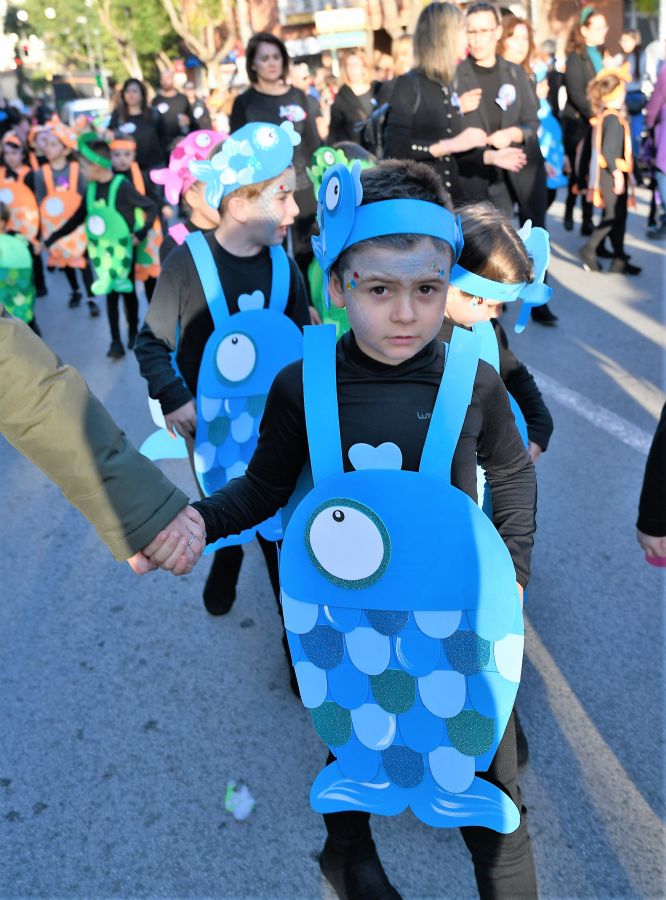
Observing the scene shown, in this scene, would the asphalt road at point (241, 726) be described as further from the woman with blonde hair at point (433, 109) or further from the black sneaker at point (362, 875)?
the woman with blonde hair at point (433, 109)

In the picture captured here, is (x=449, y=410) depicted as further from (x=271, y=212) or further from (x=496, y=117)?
(x=496, y=117)

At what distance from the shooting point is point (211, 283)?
2.84m

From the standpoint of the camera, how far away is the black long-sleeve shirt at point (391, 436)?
68.6 inches

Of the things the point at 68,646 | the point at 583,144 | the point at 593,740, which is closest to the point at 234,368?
the point at 68,646

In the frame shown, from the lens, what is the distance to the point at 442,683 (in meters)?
1.68

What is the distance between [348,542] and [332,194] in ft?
2.21

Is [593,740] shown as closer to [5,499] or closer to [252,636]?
[252,636]

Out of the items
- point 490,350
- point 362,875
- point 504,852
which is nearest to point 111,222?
point 490,350

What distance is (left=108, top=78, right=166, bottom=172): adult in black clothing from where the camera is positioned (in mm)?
10273

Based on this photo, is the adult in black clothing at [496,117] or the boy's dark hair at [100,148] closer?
the adult in black clothing at [496,117]

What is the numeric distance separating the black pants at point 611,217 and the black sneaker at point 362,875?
21.1 ft

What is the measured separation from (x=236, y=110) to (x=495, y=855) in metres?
4.94

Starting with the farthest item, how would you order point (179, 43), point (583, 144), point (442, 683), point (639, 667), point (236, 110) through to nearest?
point (179, 43)
point (583, 144)
point (236, 110)
point (639, 667)
point (442, 683)

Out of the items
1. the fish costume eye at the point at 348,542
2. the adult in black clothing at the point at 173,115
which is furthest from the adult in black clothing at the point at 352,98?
the fish costume eye at the point at 348,542
